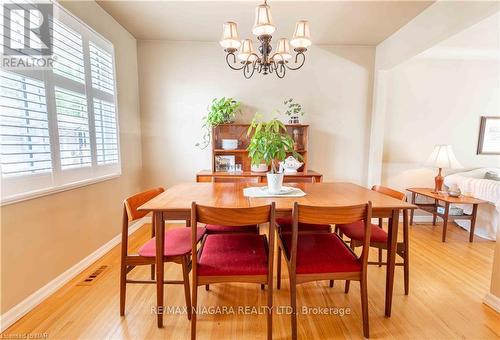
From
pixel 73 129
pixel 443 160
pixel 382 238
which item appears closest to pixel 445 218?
pixel 443 160

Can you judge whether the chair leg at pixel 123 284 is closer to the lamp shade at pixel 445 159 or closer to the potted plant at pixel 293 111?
the potted plant at pixel 293 111

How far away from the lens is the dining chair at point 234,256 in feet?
4.13

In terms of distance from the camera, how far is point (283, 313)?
1.66m

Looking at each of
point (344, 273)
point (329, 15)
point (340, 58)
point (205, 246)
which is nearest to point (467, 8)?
point (329, 15)

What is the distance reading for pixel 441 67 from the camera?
3.45 meters

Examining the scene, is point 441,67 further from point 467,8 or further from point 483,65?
point 467,8

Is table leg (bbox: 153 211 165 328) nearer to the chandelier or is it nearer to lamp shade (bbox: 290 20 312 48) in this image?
the chandelier

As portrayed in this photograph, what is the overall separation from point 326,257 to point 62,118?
2.31 metres

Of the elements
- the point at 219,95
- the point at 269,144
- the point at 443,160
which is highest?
the point at 219,95

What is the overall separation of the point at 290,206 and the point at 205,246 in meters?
0.64

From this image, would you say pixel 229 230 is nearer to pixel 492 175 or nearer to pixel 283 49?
pixel 283 49

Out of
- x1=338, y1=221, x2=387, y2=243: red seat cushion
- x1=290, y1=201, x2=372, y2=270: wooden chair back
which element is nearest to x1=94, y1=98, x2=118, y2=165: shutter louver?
x1=290, y1=201, x2=372, y2=270: wooden chair back

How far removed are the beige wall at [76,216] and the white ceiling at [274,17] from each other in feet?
1.08

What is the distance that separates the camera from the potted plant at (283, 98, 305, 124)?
11.1 ft
